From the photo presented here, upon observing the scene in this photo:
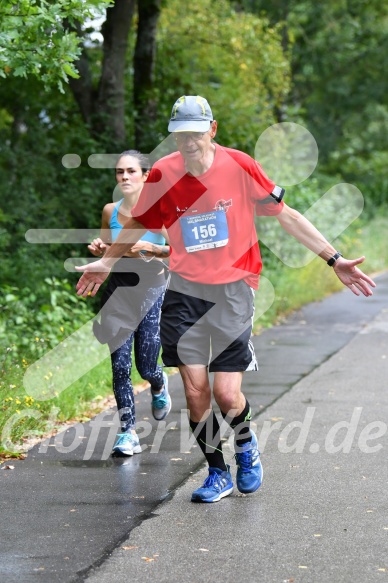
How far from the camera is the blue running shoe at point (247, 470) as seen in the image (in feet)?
20.3

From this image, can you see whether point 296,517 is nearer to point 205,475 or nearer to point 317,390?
point 205,475

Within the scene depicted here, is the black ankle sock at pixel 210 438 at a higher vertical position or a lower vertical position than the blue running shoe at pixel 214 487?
higher

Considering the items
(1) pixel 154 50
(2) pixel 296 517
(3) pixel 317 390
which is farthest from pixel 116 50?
(2) pixel 296 517

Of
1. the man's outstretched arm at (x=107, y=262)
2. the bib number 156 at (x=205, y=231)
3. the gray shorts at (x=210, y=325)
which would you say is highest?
the bib number 156 at (x=205, y=231)

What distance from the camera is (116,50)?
15.3m

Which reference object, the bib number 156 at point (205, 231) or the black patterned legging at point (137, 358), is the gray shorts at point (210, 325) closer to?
the bib number 156 at point (205, 231)

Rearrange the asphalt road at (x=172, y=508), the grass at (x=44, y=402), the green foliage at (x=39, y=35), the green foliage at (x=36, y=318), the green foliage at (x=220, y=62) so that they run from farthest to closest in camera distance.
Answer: the green foliage at (x=220, y=62) → the green foliage at (x=36, y=318) → the green foliage at (x=39, y=35) → the grass at (x=44, y=402) → the asphalt road at (x=172, y=508)

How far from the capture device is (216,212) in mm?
5934

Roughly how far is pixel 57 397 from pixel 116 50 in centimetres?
771

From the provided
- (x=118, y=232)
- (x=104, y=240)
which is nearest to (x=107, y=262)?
(x=104, y=240)

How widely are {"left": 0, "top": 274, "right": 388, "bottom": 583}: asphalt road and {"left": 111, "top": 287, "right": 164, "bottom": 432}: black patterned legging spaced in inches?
13.0

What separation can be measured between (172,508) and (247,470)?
500 mm

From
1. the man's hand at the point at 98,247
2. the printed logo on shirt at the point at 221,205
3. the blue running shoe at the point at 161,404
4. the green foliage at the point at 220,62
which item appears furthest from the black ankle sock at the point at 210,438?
the green foliage at the point at 220,62

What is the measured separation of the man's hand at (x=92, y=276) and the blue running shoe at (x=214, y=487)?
49.3 inches
